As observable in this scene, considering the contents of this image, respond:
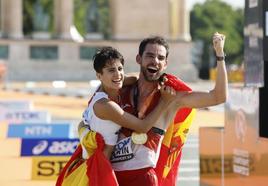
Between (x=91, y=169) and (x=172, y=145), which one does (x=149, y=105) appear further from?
(x=91, y=169)

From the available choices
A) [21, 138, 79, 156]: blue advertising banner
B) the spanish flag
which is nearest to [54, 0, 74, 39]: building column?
[21, 138, 79, 156]: blue advertising banner

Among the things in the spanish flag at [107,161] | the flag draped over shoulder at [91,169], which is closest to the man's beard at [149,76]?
the spanish flag at [107,161]

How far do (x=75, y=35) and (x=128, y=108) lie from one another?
6517cm

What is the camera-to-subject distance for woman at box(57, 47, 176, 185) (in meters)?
6.67

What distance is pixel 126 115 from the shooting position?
6707mm

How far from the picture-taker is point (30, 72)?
222ft

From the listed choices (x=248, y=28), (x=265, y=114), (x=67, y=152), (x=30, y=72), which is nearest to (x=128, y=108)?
(x=265, y=114)

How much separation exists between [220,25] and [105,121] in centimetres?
13945

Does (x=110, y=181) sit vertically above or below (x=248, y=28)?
below

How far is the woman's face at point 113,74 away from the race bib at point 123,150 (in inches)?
15.8

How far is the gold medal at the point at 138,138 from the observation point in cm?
678

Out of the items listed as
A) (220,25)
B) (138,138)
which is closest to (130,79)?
(138,138)

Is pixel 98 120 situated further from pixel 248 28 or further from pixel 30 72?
pixel 30 72

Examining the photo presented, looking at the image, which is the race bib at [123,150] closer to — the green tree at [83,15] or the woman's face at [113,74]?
the woman's face at [113,74]
